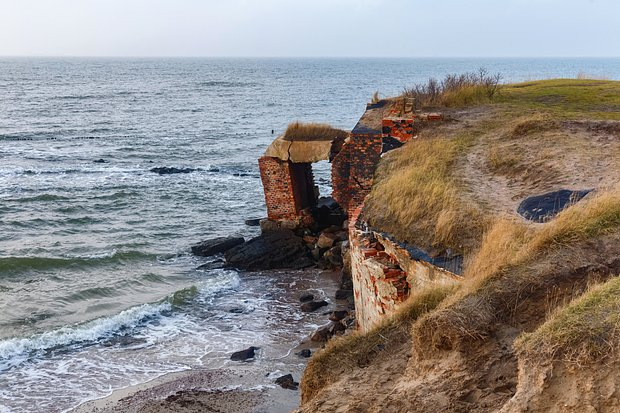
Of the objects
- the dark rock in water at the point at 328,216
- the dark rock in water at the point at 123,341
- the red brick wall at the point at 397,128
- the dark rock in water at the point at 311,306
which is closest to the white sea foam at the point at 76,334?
the dark rock in water at the point at 123,341

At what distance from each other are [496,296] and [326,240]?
13.6m

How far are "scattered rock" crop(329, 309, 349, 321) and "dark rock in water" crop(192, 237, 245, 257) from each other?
697cm

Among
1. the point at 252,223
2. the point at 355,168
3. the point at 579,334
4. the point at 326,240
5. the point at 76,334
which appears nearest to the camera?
the point at 579,334

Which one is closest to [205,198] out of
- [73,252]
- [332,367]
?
[73,252]

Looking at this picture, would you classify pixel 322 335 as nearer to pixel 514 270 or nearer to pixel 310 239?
pixel 310 239

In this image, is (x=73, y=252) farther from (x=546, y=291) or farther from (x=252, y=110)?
(x=252, y=110)

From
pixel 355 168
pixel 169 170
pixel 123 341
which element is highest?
pixel 355 168

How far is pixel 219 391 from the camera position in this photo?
12.2 metres

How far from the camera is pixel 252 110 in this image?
6869cm

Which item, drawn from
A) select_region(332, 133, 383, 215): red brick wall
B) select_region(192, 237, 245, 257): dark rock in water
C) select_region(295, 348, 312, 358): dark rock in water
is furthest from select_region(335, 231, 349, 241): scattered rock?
select_region(295, 348, 312, 358): dark rock in water

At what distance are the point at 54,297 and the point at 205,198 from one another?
484 inches

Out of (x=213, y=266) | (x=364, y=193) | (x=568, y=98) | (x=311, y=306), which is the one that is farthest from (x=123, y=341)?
(x=568, y=98)

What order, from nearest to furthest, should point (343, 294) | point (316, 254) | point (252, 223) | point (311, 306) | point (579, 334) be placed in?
1. point (579, 334)
2. point (311, 306)
3. point (343, 294)
4. point (316, 254)
5. point (252, 223)

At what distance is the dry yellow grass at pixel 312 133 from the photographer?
68.8 ft
